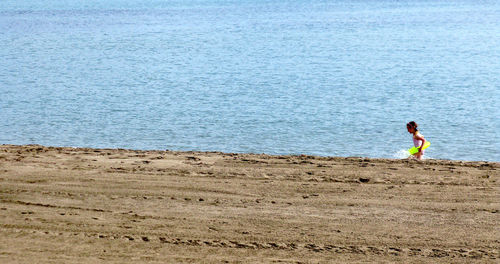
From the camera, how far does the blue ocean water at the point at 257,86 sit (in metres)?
18.3

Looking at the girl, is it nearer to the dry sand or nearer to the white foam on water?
the dry sand

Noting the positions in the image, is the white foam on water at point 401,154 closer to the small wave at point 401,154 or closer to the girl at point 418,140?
the small wave at point 401,154

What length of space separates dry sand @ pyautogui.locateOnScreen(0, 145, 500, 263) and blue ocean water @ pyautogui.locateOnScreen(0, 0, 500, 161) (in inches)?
194

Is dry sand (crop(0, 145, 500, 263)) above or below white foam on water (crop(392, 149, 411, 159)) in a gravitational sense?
below

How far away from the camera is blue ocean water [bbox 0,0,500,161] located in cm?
1827

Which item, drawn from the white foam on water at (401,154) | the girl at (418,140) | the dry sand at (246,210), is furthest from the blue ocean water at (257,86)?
the dry sand at (246,210)

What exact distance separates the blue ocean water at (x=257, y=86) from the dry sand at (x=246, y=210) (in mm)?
4939

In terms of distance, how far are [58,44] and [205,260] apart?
3628cm

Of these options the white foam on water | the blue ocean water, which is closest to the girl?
the white foam on water

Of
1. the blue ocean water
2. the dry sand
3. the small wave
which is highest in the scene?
the blue ocean water

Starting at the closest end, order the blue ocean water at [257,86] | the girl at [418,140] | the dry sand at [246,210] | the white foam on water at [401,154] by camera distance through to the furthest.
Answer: the dry sand at [246,210]
the girl at [418,140]
the white foam on water at [401,154]
the blue ocean water at [257,86]

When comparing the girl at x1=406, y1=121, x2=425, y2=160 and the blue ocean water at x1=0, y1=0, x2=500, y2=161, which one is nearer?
the girl at x1=406, y1=121, x2=425, y2=160

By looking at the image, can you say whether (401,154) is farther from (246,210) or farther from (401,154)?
(246,210)

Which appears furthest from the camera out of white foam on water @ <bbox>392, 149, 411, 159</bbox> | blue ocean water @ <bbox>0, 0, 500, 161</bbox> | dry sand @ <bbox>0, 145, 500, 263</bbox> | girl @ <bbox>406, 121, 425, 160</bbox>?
blue ocean water @ <bbox>0, 0, 500, 161</bbox>
